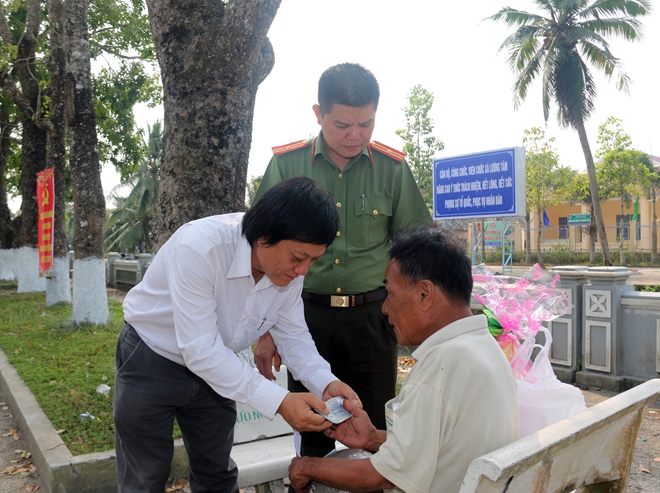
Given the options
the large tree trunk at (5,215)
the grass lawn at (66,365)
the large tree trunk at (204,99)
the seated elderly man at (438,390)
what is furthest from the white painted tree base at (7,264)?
the seated elderly man at (438,390)

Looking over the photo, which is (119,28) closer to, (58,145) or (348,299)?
(58,145)

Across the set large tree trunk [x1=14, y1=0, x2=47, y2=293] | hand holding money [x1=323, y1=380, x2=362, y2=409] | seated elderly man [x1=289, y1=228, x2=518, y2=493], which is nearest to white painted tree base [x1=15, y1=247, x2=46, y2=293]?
large tree trunk [x1=14, y1=0, x2=47, y2=293]

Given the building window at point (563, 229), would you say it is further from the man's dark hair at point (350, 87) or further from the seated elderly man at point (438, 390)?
the seated elderly man at point (438, 390)

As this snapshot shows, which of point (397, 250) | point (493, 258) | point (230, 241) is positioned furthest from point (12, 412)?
point (493, 258)

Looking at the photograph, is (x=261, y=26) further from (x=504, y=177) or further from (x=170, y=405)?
(x=504, y=177)

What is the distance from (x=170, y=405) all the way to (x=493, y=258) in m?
30.9

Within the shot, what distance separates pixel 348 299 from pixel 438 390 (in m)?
1.21

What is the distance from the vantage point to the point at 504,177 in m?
9.44

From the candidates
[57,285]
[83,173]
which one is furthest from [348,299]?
[57,285]

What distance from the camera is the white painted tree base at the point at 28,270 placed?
13117 millimetres

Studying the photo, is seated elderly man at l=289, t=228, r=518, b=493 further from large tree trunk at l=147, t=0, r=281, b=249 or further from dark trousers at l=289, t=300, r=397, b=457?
large tree trunk at l=147, t=0, r=281, b=249

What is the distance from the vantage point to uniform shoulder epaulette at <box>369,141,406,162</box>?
286 cm

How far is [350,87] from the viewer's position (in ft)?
8.08

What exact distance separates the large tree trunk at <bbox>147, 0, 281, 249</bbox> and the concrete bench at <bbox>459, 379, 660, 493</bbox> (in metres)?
2.54
